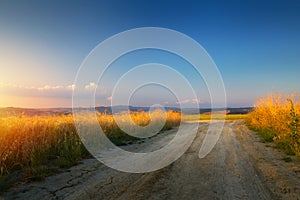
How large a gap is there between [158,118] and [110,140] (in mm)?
11086

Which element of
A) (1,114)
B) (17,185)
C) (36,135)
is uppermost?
(1,114)

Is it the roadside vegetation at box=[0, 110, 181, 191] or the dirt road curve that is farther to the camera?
the roadside vegetation at box=[0, 110, 181, 191]

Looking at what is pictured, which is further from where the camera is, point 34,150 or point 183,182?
point 34,150

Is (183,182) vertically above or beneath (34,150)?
beneath

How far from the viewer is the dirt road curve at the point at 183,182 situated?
4633 millimetres

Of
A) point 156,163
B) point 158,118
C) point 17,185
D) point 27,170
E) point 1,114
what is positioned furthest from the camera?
point 158,118

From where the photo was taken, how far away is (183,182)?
17.4 feet

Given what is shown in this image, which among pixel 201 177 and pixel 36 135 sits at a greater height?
pixel 36 135

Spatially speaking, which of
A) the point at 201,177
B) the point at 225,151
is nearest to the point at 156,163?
the point at 201,177

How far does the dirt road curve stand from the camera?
4.63 metres

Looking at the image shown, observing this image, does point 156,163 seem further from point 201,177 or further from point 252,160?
point 252,160

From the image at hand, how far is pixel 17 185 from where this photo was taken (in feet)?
17.6

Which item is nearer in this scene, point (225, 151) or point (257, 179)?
point (257, 179)

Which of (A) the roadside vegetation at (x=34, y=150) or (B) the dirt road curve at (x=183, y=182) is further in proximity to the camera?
(A) the roadside vegetation at (x=34, y=150)
